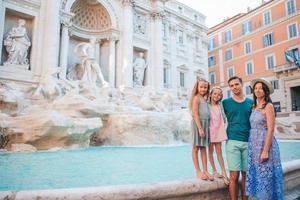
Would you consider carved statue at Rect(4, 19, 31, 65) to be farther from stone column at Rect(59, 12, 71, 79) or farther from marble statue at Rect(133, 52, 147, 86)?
marble statue at Rect(133, 52, 147, 86)

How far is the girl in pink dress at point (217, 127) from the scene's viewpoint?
2326 millimetres

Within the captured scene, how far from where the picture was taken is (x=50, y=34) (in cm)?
1201

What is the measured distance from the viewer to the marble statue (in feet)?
53.9

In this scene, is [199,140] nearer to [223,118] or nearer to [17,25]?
[223,118]

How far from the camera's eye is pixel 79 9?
14.9 meters

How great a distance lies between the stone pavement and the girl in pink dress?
70 cm

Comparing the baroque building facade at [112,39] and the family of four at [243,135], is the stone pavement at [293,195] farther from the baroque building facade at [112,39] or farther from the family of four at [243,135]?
the baroque building facade at [112,39]

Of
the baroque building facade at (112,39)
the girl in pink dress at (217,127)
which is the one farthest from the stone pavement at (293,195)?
the baroque building facade at (112,39)

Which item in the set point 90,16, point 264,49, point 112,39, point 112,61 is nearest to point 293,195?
point 112,61

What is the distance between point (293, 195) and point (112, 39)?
14.0 metres

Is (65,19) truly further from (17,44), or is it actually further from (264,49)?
(264,49)

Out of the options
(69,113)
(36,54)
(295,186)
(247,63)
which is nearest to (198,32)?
(247,63)

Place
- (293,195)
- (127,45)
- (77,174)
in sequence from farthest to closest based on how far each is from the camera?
(127,45), (77,174), (293,195)

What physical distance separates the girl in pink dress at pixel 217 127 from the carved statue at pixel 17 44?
11396 millimetres
